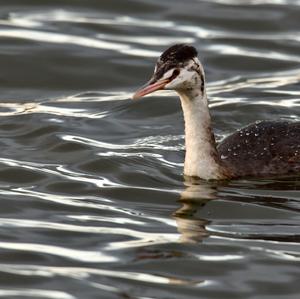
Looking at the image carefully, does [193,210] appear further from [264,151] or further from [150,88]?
[264,151]

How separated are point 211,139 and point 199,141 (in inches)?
5.4

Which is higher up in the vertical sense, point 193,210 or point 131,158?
point 131,158

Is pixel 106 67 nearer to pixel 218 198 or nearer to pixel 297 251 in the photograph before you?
pixel 218 198

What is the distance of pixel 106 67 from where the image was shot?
59.7ft

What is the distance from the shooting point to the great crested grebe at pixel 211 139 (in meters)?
12.6

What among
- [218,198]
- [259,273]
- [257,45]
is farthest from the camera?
[257,45]

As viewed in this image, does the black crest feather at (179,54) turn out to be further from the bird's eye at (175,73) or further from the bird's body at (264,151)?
the bird's body at (264,151)

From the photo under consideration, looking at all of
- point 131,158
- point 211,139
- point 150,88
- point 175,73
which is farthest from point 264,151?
point 150,88

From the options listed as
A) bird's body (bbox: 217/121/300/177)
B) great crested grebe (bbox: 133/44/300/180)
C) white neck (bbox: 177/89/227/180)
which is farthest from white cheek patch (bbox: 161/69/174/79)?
bird's body (bbox: 217/121/300/177)

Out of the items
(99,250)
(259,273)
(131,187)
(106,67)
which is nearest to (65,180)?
(131,187)

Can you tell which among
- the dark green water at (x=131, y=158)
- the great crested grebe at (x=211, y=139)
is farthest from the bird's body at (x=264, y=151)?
the dark green water at (x=131, y=158)

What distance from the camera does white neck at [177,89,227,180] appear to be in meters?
13.0

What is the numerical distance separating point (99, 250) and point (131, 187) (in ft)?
7.05

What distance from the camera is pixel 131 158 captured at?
555 inches
